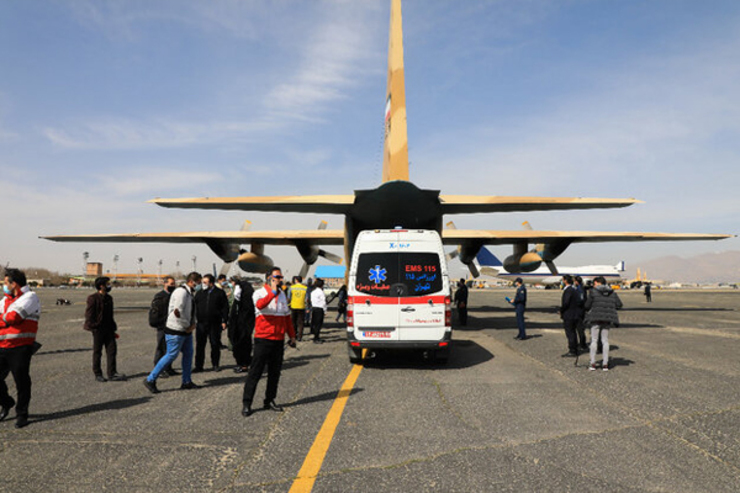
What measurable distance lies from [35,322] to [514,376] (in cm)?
745

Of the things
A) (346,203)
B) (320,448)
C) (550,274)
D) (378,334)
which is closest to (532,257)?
(346,203)

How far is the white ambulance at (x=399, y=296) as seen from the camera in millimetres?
8641

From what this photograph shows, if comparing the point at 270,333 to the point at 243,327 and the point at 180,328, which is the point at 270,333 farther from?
the point at 243,327

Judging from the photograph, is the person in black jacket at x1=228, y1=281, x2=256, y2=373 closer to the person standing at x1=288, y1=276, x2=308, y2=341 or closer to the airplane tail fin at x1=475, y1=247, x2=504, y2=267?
the person standing at x1=288, y1=276, x2=308, y2=341

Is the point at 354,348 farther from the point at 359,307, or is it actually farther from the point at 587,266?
the point at 587,266

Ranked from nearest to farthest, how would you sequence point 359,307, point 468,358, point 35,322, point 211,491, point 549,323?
point 211,491
point 35,322
point 359,307
point 468,358
point 549,323

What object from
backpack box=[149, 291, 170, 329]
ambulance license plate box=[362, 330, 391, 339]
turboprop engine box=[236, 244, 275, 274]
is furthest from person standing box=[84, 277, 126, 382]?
turboprop engine box=[236, 244, 275, 274]

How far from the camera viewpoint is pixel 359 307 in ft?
28.7

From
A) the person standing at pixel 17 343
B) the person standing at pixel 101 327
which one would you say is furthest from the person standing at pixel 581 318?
the person standing at pixel 17 343

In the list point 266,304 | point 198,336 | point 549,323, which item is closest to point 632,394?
point 266,304

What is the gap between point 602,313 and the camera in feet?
28.5

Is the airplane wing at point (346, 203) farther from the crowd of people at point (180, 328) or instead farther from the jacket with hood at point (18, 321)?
the jacket with hood at point (18, 321)

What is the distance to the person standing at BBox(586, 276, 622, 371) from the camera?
8.65m

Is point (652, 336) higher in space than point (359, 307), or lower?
lower
